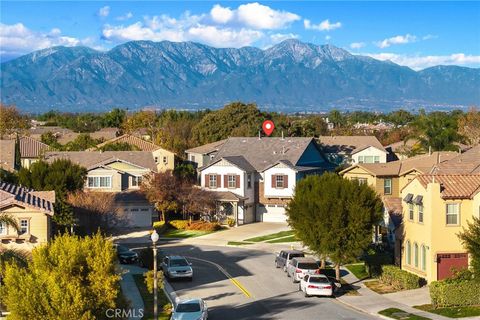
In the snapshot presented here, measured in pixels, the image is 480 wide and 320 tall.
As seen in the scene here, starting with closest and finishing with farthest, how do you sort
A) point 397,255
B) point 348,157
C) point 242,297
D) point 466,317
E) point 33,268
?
1. point 33,268
2. point 466,317
3. point 242,297
4. point 397,255
5. point 348,157

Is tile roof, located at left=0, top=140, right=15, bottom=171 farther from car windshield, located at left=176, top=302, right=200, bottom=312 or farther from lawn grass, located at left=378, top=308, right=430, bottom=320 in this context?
lawn grass, located at left=378, top=308, right=430, bottom=320

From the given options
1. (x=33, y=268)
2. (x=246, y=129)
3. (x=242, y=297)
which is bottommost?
(x=242, y=297)

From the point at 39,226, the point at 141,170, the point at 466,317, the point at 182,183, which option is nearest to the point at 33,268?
the point at 39,226

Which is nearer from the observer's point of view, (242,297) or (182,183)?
(242,297)

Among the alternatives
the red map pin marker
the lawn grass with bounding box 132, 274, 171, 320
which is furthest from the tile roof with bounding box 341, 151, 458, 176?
the red map pin marker

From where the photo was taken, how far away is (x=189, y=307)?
110ft

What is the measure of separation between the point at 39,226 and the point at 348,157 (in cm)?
6614

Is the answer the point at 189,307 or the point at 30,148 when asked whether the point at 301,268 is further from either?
the point at 30,148

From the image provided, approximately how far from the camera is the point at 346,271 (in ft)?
160

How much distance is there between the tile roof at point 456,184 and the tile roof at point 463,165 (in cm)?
526

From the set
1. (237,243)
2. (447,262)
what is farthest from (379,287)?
(237,243)

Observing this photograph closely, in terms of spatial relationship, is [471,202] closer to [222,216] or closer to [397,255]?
[397,255]

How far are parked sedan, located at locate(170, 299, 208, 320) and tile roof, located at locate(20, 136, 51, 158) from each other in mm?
66185

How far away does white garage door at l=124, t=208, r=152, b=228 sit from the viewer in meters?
70.6
